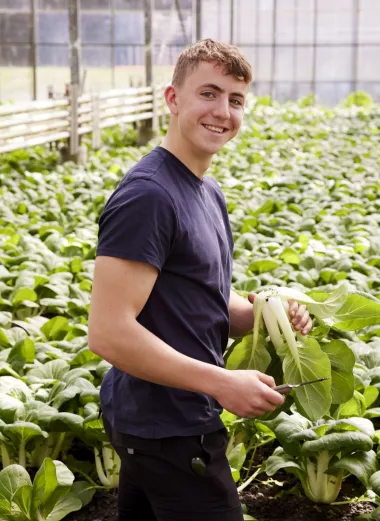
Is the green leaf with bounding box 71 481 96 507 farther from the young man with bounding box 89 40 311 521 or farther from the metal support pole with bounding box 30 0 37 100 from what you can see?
the metal support pole with bounding box 30 0 37 100

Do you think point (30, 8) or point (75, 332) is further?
point (30, 8)

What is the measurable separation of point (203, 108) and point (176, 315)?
1.80ft

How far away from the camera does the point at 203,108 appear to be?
2.58 meters

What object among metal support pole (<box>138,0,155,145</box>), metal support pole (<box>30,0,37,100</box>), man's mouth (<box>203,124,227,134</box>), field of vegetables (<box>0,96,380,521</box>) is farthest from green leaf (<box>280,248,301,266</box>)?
metal support pole (<box>30,0,37,100</box>)

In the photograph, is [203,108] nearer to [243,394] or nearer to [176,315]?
[176,315]

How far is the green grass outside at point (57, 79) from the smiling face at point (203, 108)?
53.5 feet

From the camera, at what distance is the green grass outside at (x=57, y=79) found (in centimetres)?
2055

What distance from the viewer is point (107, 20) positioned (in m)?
23.6

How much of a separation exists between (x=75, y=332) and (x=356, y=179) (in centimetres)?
777

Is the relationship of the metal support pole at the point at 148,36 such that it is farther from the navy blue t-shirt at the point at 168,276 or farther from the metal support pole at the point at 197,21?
the navy blue t-shirt at the point at 168,276

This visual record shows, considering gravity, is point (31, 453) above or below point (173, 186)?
below

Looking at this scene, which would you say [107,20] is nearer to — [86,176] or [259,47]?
[259,47]

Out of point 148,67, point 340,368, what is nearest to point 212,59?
point 340,368

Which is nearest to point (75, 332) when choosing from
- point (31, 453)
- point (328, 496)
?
point (31, 453)
